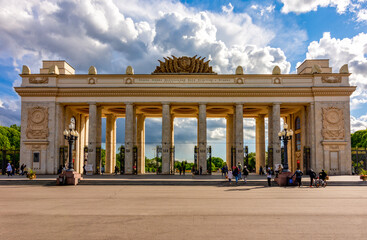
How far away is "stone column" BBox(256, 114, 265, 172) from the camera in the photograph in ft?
148

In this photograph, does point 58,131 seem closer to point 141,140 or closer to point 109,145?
point 109,145

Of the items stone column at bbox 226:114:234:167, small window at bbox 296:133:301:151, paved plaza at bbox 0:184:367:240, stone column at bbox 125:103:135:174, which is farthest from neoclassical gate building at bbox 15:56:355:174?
paved plaza at bbox 0:184:367:240

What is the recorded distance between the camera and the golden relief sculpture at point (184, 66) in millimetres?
42094

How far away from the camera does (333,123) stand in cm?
3994

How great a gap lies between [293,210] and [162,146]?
29.2m

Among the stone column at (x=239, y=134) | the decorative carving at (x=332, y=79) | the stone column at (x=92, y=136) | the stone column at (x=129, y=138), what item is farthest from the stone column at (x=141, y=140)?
the decorative carving at (x=332, y=79)

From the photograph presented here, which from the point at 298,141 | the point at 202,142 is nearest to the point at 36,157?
the point at 202,142

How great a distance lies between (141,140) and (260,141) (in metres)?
17.1

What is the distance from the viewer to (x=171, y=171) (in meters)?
41.8

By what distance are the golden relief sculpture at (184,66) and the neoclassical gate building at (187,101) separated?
0.12m

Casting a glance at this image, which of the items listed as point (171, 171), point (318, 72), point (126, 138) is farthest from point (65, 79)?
point (318, 72)

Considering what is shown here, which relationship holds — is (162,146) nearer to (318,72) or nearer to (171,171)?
(171,171)

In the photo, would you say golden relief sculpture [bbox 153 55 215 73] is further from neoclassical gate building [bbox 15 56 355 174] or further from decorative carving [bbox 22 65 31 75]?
decorative carving [bbox 22 65 31 75]

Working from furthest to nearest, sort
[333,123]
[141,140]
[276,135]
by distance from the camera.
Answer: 1. [141,140]
2. [276,135]
3. [333,123]
